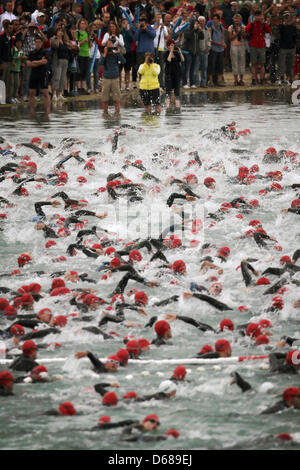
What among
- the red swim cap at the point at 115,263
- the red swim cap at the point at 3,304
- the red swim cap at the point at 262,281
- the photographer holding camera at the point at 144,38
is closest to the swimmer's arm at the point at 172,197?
the red swim cap at the point at 115,263

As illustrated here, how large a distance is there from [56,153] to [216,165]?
3.38 metres

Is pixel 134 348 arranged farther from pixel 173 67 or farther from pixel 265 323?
pixel 173 67

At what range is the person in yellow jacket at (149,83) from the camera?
2227 centimetres

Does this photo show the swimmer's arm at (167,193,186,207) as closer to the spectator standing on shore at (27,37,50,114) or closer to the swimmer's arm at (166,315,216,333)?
the swimmer's arm at (166,315,216,333)

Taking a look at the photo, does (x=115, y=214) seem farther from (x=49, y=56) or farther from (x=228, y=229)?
(x=49, y=56)

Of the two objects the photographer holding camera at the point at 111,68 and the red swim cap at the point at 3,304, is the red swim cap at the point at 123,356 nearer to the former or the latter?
the red swim cap at the point at 3,304

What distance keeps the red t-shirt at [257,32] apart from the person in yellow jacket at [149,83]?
563cm

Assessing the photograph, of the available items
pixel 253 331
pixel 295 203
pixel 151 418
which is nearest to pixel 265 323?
pixel 253 331

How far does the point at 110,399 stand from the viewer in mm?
7176

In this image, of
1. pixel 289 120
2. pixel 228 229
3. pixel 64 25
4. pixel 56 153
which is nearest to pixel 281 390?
pixel 228 229

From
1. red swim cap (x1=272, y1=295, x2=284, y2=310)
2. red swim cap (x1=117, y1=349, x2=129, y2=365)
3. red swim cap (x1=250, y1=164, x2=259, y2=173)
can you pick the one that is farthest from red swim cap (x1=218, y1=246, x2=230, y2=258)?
red swim cap (x1=250, y1=164, x2=259, y2=173)

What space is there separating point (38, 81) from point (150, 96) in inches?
118
